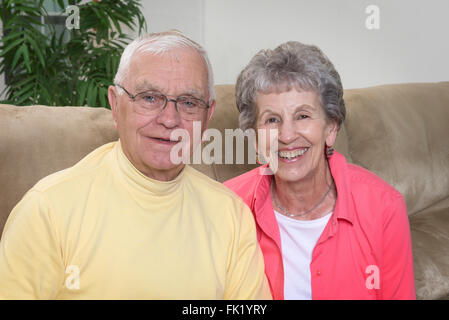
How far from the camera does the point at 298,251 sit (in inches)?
58.1

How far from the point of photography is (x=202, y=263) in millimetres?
1174

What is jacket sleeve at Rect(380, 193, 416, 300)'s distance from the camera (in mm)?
1395

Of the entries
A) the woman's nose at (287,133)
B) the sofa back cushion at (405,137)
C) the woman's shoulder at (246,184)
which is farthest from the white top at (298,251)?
the sofa back cushion at (405,137)

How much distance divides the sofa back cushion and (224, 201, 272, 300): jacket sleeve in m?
1.17

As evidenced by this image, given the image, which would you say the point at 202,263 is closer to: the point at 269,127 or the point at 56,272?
the point at 56,272

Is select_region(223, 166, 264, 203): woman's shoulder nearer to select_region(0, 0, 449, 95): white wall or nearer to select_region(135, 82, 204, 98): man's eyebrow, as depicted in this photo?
select_region(135, 82, 204, 98): man's eyebrow

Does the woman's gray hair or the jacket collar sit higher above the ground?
the woman's gray hair

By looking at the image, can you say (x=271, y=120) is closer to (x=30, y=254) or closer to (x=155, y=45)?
(x=155, y=45)

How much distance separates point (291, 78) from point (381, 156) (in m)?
1.11

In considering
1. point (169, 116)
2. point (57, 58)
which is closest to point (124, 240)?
point (169, 116)

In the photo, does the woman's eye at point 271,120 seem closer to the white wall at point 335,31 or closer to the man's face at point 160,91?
the man's face at point 160,91

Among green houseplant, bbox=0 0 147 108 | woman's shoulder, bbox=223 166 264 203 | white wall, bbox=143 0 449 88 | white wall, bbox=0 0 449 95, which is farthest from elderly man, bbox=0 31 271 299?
white wall, bbox=143 0 449 88

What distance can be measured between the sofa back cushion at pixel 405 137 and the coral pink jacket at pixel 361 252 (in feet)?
2.92
